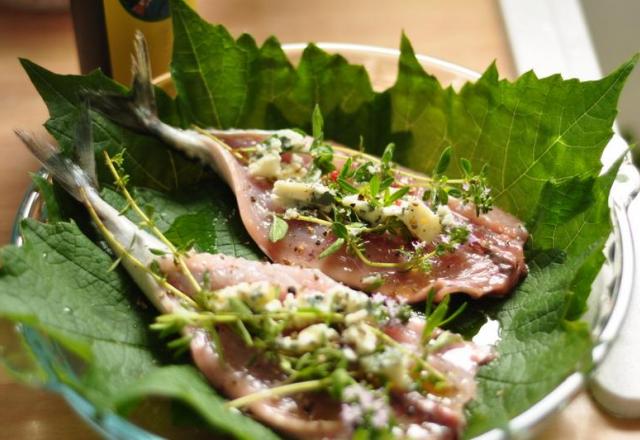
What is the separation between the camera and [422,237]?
56.7 inches

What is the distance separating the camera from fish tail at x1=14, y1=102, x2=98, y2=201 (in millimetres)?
1454

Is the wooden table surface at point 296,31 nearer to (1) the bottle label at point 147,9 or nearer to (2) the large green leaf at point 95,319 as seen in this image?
(1) the bottle label at point 147,9

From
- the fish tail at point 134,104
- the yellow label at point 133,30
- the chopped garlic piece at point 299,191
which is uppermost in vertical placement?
the yellow label at point 133,30

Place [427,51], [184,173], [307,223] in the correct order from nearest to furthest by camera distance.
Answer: [307,223]
[184,173]
[427,51]

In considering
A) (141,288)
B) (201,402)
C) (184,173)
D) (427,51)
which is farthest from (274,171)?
(427,51)

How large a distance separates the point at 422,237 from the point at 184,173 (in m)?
0.52

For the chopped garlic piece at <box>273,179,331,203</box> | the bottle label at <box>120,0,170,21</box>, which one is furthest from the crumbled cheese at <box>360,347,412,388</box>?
the bottle label at <box>120,0,170,21</box>

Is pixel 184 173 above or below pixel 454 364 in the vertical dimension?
above

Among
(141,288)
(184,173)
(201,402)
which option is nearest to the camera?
(201,402)

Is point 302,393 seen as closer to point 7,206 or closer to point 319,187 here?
point 319,187

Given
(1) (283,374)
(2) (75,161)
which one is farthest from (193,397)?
(2) (75,161)

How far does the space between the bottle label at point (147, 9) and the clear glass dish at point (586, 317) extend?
13 cm

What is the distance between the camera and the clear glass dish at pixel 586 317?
3.76 ft

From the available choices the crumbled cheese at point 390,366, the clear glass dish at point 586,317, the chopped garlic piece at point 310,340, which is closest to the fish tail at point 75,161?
the clear glass dish at point 586,317
